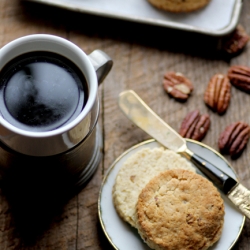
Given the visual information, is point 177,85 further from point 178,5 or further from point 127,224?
point 127,224

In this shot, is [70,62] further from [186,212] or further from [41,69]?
[186,212]

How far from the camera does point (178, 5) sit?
1272 millimetres

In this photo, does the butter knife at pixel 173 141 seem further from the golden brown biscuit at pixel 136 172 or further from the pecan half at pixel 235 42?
the pecan half at pixel 235 42

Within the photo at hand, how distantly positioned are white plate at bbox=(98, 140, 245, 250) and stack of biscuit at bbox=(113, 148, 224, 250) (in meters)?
0.03

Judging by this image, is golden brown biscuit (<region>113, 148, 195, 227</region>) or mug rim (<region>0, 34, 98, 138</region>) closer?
mug rim (<region>0, 34, 98, 138</region>)

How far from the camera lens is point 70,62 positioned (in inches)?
36.8

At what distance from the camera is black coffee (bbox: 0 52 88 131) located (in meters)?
0.89

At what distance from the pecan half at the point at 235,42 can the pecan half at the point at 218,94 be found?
0.10 metres

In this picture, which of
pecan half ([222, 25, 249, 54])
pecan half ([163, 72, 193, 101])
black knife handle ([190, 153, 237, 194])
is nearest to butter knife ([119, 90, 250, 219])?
black knife handle ([190, 153, 237, 194])

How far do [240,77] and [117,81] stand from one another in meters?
0.33

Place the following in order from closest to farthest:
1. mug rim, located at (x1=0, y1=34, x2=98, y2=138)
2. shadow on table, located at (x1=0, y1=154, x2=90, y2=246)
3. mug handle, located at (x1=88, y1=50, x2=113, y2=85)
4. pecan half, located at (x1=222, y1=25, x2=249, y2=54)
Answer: mug rim, located at (x1=0, y1=34, x2=98, y2=138)
mug handle, located at (x1=88, y1=50, x2=113, y2=85)
shadow on table, located at (x1=0, y1=154, x2=90, y2=246)
pecan half, located at (x1=222, y1=25, x2=249, y2=54)

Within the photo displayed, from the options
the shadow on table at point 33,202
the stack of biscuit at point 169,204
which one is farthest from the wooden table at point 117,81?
the stack of biscuit at point 169,204

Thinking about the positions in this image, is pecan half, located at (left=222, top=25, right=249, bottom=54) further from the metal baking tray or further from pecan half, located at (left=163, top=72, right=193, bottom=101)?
pecan half, located at (left=163, top=72, right=193, bottom=101)

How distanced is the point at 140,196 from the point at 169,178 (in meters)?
0.08
